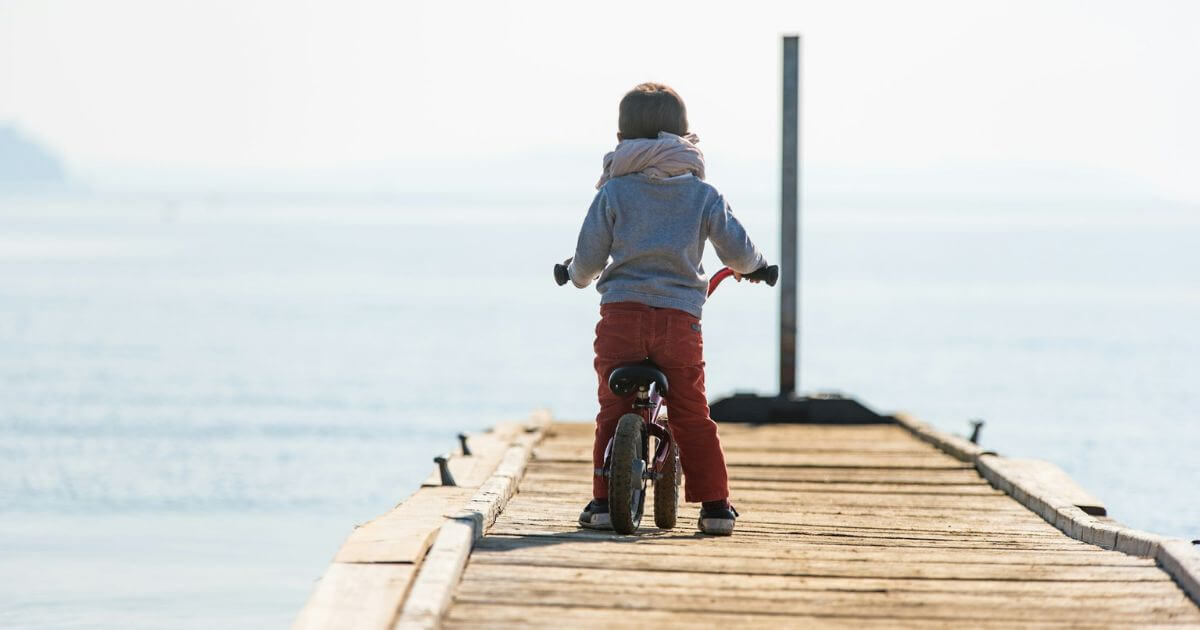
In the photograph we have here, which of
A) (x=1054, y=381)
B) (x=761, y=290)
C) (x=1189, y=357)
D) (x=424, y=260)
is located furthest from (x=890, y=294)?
(x=424, y=260)

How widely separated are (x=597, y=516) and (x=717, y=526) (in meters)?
0.45

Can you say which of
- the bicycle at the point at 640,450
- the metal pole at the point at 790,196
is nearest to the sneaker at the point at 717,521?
the bicycle at the point at 640,450

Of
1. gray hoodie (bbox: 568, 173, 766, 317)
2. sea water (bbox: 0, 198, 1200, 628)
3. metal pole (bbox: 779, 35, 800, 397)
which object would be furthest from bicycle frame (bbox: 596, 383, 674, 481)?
metal pole (bbox: 779, 35, 800, 397)

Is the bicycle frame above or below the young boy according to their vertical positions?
below

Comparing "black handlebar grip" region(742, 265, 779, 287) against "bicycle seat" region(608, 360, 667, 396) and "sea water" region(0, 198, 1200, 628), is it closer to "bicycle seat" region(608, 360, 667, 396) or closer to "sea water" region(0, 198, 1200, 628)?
"bicycle seat" region(608, 360, 667, 396)

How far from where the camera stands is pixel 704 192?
5.68 m

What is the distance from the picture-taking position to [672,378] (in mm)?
5715

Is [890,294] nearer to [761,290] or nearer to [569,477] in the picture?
[761,290]

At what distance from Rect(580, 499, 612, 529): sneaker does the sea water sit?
4.14 meters

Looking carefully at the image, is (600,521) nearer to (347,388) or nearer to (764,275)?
(764,275)

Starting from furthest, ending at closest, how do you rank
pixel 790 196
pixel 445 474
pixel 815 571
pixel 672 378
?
pixel 790 196
pixel 445 474
pixel 672 378
pixel 815 571

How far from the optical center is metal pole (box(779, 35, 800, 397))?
10.4m

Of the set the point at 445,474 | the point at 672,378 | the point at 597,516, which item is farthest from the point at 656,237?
the point at 445,474

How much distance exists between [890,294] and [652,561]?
1849 inches
